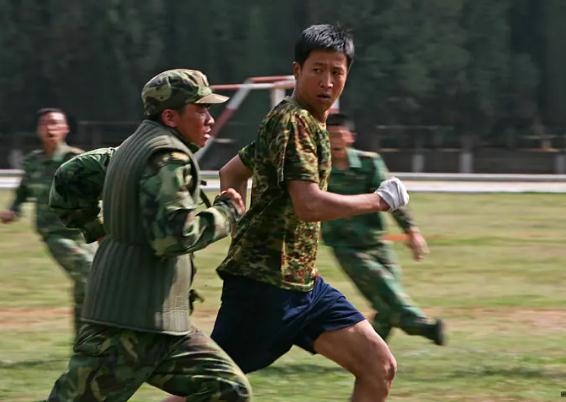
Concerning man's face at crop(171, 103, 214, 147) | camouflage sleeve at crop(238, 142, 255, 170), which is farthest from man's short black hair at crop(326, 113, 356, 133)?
man's face at crop(171, 103, 214, 147)

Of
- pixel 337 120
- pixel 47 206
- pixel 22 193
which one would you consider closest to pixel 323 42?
pixel 337 120

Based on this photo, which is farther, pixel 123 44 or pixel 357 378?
pixel 123 44

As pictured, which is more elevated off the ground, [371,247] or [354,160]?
[354,160]

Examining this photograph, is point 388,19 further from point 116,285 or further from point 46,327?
point 116,285

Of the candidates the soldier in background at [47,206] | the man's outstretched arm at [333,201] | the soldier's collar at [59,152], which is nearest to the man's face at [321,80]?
the man's outstretched arm at [333,201]

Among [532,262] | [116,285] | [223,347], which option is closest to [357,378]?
[223,347]

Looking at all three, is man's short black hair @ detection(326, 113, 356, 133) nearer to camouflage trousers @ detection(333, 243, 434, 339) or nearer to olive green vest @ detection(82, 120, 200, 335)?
camouflage trousers @ detection(333, 243, 434, 339)

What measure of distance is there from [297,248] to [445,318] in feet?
19.4

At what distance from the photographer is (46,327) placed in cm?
1059

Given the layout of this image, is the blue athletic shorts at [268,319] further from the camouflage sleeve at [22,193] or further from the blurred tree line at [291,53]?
the blurred tree line at [291,53]

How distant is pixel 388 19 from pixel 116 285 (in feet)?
121

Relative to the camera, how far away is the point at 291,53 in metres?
42.2

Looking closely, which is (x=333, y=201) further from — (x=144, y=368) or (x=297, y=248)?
(x=144, y=368)

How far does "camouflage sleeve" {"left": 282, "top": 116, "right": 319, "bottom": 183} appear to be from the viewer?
5297 mm
